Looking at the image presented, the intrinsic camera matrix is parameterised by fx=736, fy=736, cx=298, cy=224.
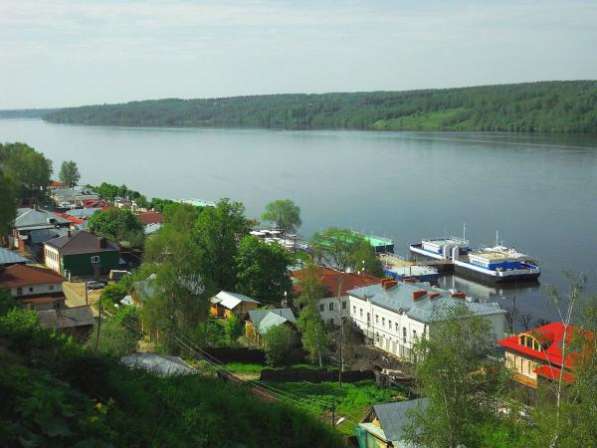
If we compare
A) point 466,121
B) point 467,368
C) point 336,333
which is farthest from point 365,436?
point 466,121

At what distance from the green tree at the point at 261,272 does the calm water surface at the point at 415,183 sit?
8.01 m

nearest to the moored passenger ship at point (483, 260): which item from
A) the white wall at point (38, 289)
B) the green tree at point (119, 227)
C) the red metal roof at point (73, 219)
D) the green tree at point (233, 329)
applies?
the green tree at point (119, 227)

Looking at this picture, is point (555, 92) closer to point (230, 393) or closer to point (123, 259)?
point (123, 259)

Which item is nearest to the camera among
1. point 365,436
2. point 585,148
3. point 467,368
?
point 467,368

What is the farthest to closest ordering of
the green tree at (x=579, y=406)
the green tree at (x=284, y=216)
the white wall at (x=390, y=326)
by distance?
the green tree at (x=284, y=216)
the white wall at (x=390, y=326)
the green tree at (x=579, y=406)

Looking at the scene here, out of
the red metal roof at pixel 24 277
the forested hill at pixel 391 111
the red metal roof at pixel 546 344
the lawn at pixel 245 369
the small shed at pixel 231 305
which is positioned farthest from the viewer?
the forested hill at pixel 391 111

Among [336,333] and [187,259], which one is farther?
[336,333]

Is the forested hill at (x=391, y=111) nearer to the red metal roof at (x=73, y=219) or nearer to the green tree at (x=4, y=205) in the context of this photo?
the red metal roof at (x=73, y=219)

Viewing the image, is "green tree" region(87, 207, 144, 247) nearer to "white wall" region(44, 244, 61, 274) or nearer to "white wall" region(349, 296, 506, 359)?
"white wall" region(44, 244, 61, 274)

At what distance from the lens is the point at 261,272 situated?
19094 millimetres

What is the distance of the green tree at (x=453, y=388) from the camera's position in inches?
325

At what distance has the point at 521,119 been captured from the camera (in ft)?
285

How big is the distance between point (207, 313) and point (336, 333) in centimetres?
351

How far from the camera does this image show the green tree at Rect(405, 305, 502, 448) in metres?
8.26
